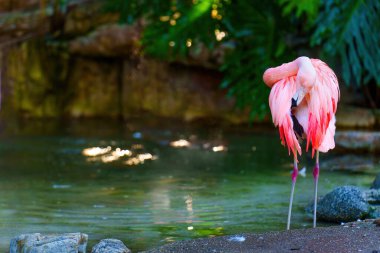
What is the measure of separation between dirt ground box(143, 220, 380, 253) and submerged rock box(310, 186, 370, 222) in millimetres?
779

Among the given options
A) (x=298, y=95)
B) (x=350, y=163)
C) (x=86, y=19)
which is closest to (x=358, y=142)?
(x=350, y=163)

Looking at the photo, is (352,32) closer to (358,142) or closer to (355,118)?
(358,142)

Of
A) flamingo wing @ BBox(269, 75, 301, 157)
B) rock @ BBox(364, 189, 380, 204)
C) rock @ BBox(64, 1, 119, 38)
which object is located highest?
rock @ BBox(64, 1, 119, 38)

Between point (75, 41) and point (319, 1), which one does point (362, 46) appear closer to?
point (319, 1)

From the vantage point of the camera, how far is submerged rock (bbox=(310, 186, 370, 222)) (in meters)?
5.45

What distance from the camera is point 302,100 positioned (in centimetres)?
484

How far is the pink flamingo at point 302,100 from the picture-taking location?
4684 mm

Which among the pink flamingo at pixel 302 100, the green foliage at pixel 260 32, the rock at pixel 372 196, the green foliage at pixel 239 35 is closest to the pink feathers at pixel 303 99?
the pink flamingo at pixel 302 100

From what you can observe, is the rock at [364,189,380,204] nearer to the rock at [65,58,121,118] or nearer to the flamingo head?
the flamingo head

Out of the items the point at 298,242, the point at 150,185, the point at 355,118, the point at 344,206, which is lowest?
the point at 298,242

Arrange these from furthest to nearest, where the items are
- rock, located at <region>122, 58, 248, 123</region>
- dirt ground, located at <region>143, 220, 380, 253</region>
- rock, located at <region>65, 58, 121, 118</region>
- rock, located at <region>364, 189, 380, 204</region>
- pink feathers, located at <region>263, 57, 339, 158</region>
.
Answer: rock, located at <region>65, 58, 121, 118</region>
rock, located at <region>122, 58, 248, 123</region>
rock, located at <region>364, 189, 380, 204</region>
pink feathers, located at <region>263, 57, 339, 158</region>
dirt ground, located at <region>143, 220, 380, 253</region>

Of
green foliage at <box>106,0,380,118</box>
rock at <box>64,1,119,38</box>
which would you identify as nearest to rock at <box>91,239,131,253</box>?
green foliage at <box>106,0,380,118</box>

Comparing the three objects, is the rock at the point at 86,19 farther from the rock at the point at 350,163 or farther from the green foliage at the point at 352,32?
the rock at the point at 350,163

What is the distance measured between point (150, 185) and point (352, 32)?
8.60 feet
